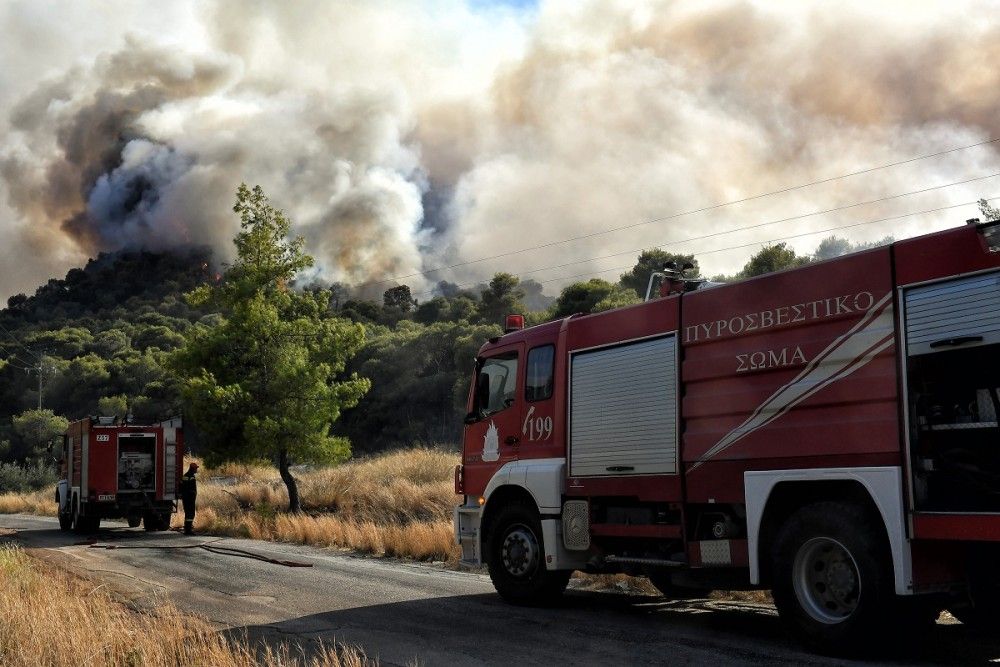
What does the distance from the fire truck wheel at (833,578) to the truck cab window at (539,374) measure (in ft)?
12.2

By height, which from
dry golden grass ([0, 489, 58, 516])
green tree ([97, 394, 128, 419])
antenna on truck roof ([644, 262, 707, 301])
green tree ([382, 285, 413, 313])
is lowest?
dry golden grass ([0, 489, 58, 516])

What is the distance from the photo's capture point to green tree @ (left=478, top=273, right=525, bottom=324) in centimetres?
6588

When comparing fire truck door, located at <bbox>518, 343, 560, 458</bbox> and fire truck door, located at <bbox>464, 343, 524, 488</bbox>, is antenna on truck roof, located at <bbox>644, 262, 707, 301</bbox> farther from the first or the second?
fire truck door, located at <bbox>464, 343, 524, 488</bbox>

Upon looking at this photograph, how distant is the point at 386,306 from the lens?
297 ft

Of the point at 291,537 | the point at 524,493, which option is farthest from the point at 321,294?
the point at 524,493

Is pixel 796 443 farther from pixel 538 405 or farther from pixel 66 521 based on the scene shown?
pixel 66 521

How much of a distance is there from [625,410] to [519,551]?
222 centimetres

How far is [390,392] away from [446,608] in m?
40.8

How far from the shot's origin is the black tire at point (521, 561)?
10695 millimetres

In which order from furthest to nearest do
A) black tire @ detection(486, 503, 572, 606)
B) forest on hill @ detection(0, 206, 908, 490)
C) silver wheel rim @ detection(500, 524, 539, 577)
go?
forest on hill @ detection(0, 206, 908, 490)
silver wheel rim @ detection(500, 524, 539, 577)
black tire @ detection(486, 503, 572, 606)

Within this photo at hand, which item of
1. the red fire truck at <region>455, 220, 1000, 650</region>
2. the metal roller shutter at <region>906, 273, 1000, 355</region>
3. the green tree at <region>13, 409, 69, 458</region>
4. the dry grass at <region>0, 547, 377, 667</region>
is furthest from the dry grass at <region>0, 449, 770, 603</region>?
the green tree at <region>13, 409, 69, 458</region>

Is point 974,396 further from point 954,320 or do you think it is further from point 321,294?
point 321,294

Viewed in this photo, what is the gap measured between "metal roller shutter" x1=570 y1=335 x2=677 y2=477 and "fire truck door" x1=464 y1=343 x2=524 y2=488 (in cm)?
108

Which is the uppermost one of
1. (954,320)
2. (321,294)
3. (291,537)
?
(321,294)
